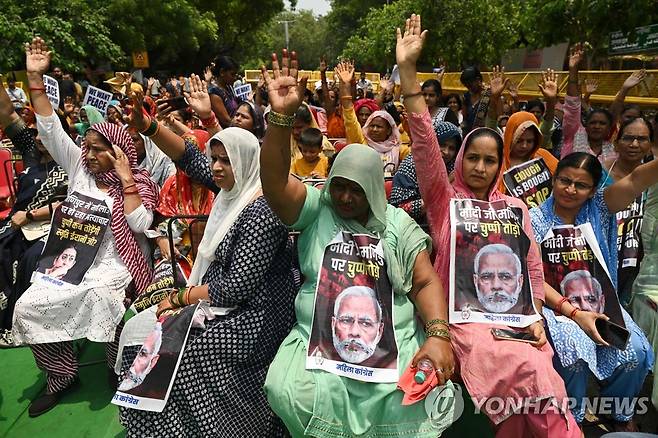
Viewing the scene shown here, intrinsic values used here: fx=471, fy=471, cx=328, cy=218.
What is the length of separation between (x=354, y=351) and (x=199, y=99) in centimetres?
259

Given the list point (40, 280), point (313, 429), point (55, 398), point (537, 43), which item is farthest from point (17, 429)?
point (537, 43)

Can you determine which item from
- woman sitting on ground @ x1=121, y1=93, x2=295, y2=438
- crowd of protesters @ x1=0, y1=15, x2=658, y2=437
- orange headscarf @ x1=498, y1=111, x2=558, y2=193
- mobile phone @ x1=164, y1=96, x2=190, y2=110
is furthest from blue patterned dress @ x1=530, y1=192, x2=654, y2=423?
mobile phone @ x1=164, y1=96, x2=190, y2=110

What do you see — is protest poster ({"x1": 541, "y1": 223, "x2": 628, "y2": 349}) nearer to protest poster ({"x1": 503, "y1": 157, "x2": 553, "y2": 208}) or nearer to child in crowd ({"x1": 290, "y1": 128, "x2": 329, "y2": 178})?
protest poster ({"x1": 503, "y1": 157, "x2": 553, "y2": 208})

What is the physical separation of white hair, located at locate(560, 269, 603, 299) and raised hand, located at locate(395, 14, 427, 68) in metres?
1.49

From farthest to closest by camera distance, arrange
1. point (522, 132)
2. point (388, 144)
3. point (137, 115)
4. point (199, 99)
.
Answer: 1. point (388, 144)
2. point (199, 99)
3. point (522, 132)
4. point (137, 115)

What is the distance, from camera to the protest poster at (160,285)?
9.21 feet

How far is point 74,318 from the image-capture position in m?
3.08

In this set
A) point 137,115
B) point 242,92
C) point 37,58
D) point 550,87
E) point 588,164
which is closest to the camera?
point 588,164

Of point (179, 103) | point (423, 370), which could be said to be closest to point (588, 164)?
point (423, 370)

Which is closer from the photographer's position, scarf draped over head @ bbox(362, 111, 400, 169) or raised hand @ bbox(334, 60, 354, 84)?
raised hand @ bbox(334, 60, 354, 84)

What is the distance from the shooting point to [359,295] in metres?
2.20

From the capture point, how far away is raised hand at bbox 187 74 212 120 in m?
3.81

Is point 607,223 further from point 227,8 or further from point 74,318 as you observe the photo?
point 227,8

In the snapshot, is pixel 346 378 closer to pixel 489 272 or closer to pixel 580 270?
pixel 489 272
